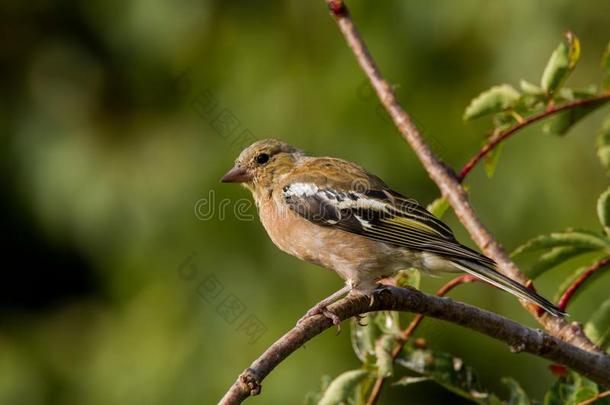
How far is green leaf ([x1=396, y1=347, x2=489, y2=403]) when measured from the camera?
11.7 ft

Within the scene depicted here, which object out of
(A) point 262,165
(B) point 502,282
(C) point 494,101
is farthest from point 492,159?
(A) point 262,165

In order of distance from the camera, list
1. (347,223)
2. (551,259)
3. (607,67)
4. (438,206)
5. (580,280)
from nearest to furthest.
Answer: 1. (580,280)
2. (607,67)
3. (551,259)
4. (438,206)
5. (347,223)

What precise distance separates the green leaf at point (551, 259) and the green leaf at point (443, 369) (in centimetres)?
47

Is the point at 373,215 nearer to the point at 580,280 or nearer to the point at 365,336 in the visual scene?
the point at 365,336

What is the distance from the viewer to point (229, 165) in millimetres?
7785

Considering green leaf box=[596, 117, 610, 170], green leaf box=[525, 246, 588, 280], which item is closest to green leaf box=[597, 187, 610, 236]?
green leaf box=[525, 246, 588, 280]

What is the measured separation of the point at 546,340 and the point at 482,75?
17.7ft

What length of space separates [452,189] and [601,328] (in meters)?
0.80

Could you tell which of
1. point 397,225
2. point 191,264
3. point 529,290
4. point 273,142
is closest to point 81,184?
point 191,264

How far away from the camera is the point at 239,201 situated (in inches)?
295

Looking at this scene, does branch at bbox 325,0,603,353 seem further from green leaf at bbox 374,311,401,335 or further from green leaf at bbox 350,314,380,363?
green leaf at bbox 350,314,380,363

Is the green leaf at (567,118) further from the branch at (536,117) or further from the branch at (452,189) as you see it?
the branch at (452,189)

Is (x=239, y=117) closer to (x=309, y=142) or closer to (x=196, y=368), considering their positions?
(x=309, y=142)

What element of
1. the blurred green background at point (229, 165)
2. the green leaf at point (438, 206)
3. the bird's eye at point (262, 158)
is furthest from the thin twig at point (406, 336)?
A: the blurred green background at point (229, 165)
